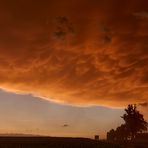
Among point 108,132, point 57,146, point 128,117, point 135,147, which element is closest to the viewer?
point 57,146

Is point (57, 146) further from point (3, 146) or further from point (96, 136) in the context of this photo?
point (96, 136)

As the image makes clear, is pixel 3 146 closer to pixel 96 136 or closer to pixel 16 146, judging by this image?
pixel 16 146

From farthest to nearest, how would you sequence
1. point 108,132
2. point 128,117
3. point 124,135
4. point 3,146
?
point 108,132 → point 124,135 → point 128,117 → point 3,146

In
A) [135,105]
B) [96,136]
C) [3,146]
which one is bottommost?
[3,146]

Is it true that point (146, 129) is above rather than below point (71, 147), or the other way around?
above

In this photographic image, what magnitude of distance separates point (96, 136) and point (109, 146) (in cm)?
6030

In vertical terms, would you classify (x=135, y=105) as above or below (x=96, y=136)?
above

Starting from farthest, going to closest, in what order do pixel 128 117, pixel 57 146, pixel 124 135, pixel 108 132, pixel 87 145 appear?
pixel 108 132
pixel 124 135
pixel 128 117
pixel 87 145
pixel 57 146

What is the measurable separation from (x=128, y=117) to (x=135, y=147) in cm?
4073

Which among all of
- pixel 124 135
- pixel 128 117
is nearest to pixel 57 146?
pixel 128 117

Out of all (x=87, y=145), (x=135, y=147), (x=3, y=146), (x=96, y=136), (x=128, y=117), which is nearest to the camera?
Result: (x=3, y=146)

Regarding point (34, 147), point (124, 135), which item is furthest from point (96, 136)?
point (34, 147)

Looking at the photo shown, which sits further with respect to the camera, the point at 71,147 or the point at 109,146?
the point at 109,146

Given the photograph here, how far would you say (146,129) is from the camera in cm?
11781
